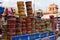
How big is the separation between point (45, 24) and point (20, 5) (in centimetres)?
71

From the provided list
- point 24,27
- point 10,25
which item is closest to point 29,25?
point 24,27

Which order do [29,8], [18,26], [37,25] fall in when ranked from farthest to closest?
[37,25], [29,8], [18,26]

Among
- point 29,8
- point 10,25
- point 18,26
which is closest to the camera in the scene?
point 10,25

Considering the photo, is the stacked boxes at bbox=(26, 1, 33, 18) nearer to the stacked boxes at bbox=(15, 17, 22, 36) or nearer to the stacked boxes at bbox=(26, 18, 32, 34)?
the stacked boxes at bbox=(26, 18, 32, 34)

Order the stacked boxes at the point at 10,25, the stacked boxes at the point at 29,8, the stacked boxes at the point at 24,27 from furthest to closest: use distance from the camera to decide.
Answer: the stacked boxes at the point at 29,8 < the stacked boxes at the point at 24,27 < the stacked boxes at the point at 10,25

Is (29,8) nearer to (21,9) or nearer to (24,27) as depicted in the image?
(21,9)

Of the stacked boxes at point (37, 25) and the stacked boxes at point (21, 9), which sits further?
the stacked boxes at point (37, 25)

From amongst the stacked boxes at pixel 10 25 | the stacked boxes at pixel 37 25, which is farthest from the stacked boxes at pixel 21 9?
the stacked boxes at pixel 37 25

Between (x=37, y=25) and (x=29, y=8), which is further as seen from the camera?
(x=37, y=25)

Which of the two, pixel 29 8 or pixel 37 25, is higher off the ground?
pixel 29 8

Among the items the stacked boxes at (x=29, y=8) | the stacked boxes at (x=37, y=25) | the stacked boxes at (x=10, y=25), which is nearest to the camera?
the stacked boxes at (x=10, y=25)

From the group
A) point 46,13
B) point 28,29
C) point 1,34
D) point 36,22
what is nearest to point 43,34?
point 36,22

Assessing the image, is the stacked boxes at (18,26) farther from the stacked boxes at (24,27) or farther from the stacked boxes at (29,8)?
the stacked boxes at (29,8)

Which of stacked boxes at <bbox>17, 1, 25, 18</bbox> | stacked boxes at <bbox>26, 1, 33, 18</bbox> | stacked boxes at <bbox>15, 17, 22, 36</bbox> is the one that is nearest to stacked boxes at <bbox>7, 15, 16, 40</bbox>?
stacked boxes at <bbox>15, 17, 22, 36</bbox>
